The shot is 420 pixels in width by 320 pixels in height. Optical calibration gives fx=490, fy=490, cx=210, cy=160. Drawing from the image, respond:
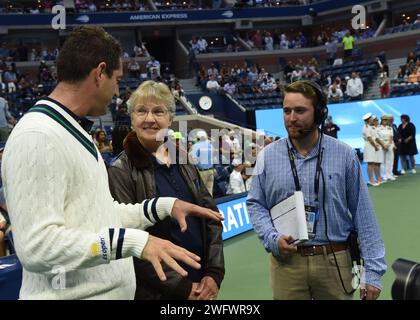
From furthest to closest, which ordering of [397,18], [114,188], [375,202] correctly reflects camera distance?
[397,18]
[375,202]
[114,188]

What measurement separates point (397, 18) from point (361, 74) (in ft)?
27.6

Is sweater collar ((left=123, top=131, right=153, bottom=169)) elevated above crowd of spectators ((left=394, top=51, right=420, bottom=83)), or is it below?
below

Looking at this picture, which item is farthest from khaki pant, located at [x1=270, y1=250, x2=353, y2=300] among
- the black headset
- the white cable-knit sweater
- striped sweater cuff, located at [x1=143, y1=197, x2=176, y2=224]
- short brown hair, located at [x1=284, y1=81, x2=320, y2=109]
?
the white cable-knit sweater

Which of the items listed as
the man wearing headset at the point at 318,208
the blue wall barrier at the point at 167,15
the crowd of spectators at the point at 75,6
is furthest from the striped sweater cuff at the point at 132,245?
the crowd of spectators at the point at 75,6

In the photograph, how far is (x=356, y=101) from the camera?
1744cm

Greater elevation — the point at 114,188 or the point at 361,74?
the point at 361,74

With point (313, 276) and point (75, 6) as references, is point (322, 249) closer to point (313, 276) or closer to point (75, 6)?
point (313, 276)

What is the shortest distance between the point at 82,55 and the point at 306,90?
4.92 feet

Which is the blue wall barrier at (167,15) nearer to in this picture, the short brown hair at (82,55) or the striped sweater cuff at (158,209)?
the striped sweater cuff at (158,209)

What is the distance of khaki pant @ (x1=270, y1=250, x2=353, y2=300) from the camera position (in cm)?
263

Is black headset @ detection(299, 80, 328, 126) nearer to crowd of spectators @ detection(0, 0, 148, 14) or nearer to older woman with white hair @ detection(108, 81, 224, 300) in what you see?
older woman with white hair @ detection(108, 81, 224, 300)

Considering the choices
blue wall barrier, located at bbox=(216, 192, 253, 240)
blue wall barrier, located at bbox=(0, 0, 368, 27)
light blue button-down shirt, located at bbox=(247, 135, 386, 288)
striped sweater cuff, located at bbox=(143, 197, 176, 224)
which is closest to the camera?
striped sweater cuff, located at bbox=(143, 197, 176, 224)

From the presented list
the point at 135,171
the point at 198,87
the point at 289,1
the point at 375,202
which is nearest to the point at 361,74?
the point at 198,87
